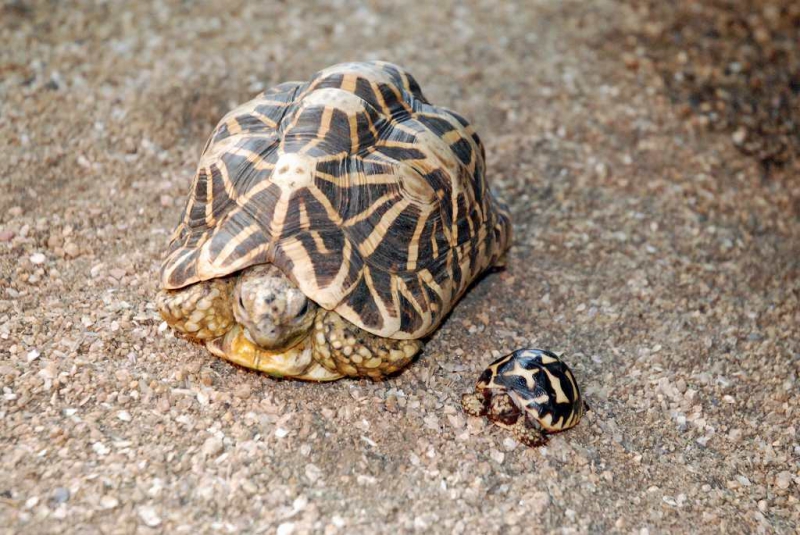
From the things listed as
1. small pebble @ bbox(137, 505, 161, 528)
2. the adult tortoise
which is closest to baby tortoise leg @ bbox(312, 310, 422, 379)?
the adult tortoise

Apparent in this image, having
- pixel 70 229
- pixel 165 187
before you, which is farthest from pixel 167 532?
pixel 165 187

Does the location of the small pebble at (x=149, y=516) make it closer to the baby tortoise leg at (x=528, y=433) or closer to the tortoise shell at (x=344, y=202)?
the tortoise shell at (x=344, y=202)

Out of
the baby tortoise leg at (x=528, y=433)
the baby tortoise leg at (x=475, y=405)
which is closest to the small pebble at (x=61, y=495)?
the baby tortoise leg at (x=475, y=405)

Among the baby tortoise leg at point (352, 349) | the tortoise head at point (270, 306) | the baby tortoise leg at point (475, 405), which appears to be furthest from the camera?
the baby tortoise leg at point (475, 405)

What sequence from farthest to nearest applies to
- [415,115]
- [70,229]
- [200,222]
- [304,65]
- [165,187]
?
[304,65], [165,187], [70,229], [415,115], [200,222]

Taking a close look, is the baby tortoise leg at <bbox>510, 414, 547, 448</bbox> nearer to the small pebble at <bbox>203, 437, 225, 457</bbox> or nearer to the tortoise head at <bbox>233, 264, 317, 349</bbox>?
the tortoise head at <bbox>233, 264, 317, 349</bbox>

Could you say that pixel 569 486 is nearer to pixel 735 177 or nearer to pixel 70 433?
pixel 70 433
